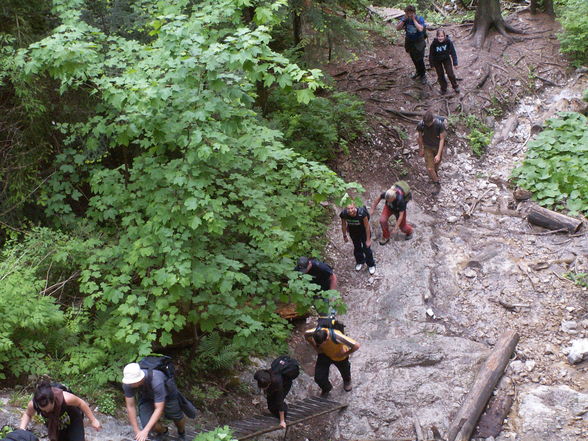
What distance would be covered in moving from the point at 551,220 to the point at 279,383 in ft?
21.4

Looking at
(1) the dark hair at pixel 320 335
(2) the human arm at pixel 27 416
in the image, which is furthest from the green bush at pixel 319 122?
(2) the human arm at pixel 27 416

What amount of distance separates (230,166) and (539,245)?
637cm

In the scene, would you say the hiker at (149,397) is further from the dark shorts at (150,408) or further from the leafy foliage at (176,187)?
the leafy foliage at (176,187)

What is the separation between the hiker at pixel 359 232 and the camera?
31.9ft

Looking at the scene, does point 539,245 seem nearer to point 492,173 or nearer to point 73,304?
point 492,173

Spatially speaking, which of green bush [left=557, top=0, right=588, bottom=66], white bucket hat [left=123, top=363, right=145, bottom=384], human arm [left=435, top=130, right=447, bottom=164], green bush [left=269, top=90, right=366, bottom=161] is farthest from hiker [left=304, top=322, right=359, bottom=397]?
green bush [left=557, top=0, right=588, bottom=66]

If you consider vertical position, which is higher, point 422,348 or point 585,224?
point 585,224

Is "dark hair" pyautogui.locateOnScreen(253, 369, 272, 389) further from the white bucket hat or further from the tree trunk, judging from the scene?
the tree trunk

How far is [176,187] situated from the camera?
6512 mm

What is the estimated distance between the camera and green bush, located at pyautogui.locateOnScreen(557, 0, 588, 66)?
46.5 ft

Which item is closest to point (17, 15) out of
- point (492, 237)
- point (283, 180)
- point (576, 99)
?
point (283, 180)

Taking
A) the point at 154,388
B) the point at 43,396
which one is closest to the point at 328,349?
the point at 154,388

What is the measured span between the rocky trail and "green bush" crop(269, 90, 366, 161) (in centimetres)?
39

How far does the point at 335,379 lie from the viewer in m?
8.73
